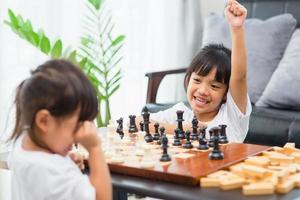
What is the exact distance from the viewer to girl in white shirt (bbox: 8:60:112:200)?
1.19 m

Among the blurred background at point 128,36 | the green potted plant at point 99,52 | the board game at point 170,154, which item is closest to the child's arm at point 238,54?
the board game at point 170,154

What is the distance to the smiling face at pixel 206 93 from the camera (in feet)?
6.60

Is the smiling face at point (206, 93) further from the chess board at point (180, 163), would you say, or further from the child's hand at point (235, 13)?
the chess board at point (180, 163)

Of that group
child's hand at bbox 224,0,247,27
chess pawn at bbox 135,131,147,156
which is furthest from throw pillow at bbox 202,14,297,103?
chess pawn at bbox 135,131,147,156

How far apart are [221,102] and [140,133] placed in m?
0.43

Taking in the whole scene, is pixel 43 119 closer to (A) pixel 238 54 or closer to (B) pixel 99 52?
(A) pixel 238 54

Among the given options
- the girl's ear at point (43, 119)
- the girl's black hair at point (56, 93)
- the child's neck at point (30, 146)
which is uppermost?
the girl's black hair at point (56, 93)

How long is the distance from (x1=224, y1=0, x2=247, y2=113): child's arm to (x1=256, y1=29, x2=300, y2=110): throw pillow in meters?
1.17

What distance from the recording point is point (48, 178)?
1197 millimetres

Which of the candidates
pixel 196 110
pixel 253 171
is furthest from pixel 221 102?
pixel 253 171

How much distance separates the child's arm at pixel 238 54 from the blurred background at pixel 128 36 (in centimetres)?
103

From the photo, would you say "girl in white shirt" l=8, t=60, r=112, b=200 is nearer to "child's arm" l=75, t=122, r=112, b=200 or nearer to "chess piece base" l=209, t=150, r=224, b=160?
"child's arm" l=75, t=122, r=112, b=200

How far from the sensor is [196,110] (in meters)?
2.07

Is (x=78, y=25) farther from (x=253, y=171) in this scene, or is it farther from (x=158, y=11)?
(x=253, y=171)
